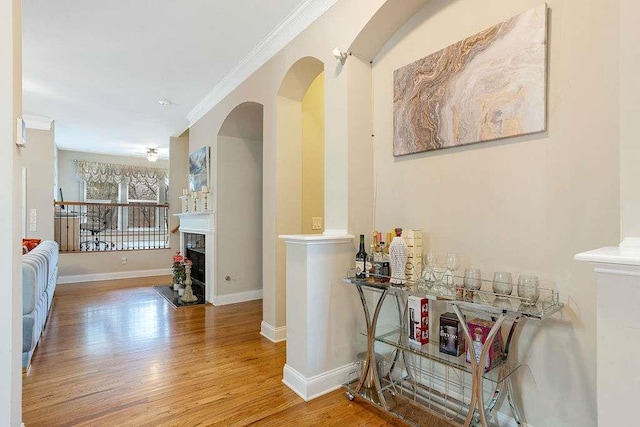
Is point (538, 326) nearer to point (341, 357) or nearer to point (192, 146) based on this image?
point (341, 357)

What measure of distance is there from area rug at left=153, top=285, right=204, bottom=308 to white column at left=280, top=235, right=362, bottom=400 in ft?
8.82

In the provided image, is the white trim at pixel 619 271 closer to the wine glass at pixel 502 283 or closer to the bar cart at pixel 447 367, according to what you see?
the bar cart at pixel 447 367

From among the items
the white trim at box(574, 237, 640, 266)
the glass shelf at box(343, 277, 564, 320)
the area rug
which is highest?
the white trim at box(574, 237, 640, 266)

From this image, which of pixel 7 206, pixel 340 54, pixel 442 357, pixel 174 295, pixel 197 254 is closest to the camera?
pixel 7 206

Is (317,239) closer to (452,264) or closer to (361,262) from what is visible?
(361,262)

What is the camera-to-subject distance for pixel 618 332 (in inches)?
40.0

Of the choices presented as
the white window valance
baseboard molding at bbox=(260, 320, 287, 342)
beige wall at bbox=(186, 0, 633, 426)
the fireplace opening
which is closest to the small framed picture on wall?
the fireplace opening

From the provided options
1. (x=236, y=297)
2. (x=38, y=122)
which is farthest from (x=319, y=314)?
(x=38, y=122)

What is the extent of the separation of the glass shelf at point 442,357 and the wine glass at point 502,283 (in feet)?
1.15

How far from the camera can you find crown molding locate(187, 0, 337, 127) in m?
2.69

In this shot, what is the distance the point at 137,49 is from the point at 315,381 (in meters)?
3.56

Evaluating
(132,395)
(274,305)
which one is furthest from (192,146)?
(132,395)

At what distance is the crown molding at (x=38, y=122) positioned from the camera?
5.46 m

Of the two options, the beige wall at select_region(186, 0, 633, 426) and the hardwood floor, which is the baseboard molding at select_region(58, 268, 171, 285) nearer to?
the hardwood floor
